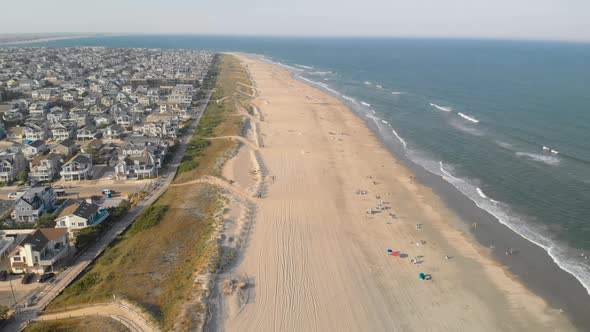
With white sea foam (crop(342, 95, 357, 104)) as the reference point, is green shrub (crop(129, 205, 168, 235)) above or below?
below

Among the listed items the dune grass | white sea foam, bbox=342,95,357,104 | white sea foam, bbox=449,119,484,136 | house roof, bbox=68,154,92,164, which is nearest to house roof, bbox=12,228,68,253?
the dune grass

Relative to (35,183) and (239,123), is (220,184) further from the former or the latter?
(239,123)

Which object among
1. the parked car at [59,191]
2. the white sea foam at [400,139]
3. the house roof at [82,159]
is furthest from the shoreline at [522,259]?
the parked car at [59,191]

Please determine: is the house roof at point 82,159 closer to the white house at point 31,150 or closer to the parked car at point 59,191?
the parked car at point 59,191

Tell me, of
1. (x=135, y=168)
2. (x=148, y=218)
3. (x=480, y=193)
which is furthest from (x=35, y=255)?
(x=480, y=193)

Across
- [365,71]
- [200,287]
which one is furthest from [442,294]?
[365,71]

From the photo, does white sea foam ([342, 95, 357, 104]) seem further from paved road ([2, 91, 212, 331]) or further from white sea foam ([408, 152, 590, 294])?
paved road ([2, 91, 212, 331])

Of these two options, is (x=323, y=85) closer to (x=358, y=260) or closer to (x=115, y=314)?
(x=358, y=260)

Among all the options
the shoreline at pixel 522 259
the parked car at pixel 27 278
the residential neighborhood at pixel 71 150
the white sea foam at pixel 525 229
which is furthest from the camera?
the residential neighborhood at pixel 71 150
